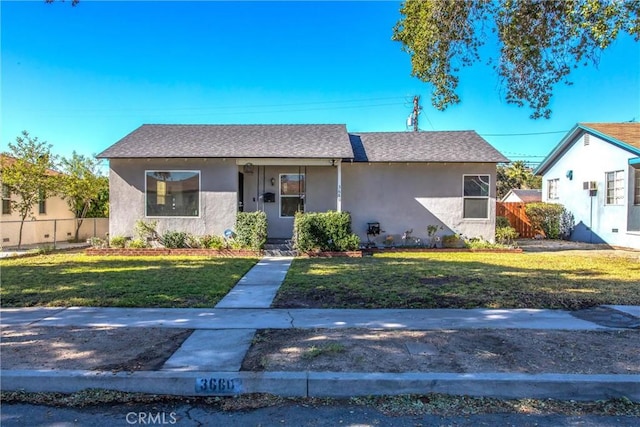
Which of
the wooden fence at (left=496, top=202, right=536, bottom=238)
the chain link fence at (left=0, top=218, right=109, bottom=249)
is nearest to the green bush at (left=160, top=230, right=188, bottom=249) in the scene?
the chain link fence at (left=0, top=218, right=109, bottom=249)

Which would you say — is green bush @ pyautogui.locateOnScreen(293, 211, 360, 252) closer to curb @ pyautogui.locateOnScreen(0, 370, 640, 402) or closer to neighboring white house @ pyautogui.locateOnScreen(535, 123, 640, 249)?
curb @ pyautogui.locateOnScreen(0, 370, 640, 402)

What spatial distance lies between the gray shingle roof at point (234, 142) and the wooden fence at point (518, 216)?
9.11 metres

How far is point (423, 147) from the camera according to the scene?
15258mm

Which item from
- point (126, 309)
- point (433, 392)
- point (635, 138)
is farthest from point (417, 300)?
point (635, 138)

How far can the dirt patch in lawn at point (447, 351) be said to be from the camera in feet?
13.1

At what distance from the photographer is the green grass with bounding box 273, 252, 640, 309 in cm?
662

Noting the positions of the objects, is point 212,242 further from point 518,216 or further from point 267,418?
point 518,216

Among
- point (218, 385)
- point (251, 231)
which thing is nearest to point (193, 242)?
point (251, 231)

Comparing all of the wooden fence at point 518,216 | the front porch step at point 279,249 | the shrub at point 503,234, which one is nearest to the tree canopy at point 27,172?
the front porch step at point 279,249

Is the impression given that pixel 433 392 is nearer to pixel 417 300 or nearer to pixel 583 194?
pixel 417 300

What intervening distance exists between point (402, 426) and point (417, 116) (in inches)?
1070

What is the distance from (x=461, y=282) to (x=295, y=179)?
331 inches

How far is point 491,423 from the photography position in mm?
3174

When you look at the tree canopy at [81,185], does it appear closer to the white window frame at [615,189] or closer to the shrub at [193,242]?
the shrub at [193,242]
